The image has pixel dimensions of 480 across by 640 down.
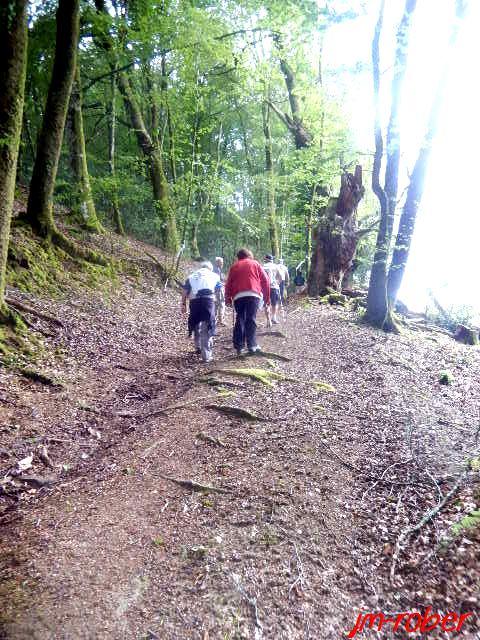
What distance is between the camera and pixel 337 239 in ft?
51.0

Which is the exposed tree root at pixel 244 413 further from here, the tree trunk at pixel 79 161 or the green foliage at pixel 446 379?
the tree trunk at pixel 79 161

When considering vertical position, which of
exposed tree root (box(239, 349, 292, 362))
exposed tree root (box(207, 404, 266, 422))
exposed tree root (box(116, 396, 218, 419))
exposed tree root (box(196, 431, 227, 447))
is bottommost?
exposed tree root (box(116, 396, 218, 419))

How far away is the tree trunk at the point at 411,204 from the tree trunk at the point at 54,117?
8.73 meters

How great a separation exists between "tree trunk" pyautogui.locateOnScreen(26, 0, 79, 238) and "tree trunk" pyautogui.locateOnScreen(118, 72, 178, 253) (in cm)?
705

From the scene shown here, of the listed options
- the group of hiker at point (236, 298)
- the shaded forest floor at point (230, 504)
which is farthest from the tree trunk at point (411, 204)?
the group of hiker at point (236, 298)

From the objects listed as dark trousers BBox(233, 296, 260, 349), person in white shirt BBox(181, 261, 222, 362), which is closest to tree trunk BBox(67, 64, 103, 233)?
person in white shirt BBox(181, 261, 222, 362)

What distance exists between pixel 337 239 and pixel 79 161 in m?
9.66

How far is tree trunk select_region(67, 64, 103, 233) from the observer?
1224cm

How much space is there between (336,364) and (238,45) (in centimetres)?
1575

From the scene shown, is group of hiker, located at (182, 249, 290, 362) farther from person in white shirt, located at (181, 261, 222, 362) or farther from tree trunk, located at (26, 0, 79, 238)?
tree trunk, located at (26, 0, 79, 238)

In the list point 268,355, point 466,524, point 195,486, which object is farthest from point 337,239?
point 466,524

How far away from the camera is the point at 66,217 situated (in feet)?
42.5

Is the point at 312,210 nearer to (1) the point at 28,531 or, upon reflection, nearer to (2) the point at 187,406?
(2) the point at 187,406

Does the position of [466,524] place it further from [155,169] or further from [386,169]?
[155,169]
